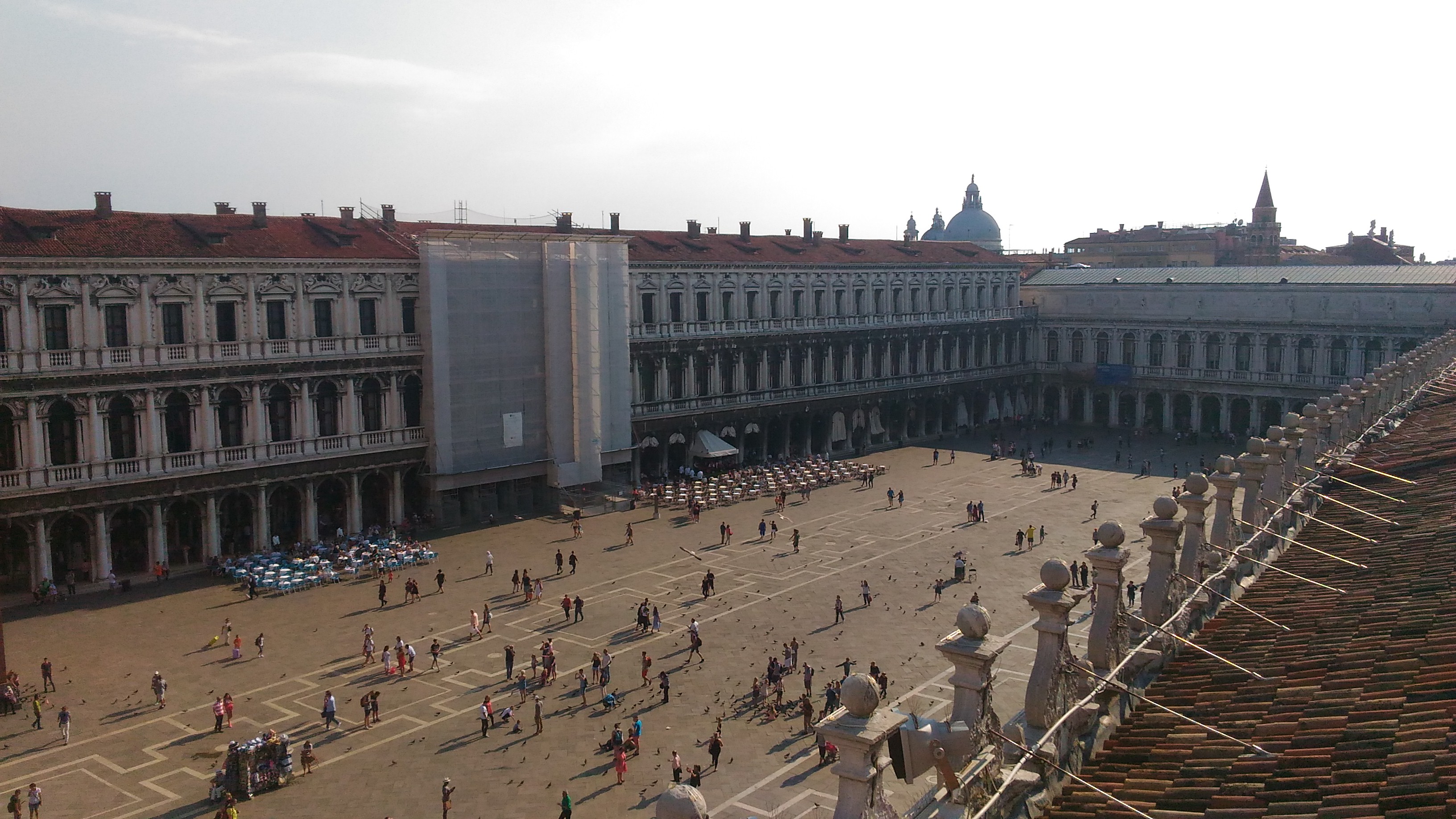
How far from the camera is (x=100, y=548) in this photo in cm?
4150

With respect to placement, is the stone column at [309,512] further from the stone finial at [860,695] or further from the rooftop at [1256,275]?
the rooftop at [1256,275]

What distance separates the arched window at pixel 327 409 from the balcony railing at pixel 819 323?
16750 millimetres

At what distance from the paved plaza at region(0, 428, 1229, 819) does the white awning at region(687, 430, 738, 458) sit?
327 inches

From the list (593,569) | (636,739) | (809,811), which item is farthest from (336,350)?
(809,811)

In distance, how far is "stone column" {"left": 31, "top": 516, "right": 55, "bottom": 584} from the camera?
132 feet

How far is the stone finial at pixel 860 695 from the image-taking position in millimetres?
8766

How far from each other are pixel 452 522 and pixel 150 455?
12941 millimetres

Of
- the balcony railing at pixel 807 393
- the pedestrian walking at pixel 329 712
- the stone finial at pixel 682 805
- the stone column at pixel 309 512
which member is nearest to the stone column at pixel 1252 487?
the stone finial at pixel 682 805

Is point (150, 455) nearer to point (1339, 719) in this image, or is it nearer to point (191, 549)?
point (191, 549)

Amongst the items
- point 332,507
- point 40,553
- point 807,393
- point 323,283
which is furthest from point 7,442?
point 807,393

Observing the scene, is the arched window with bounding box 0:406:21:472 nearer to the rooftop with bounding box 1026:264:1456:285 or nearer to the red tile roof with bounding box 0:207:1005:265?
the red tile roof with bounding box 0:207:1005:265

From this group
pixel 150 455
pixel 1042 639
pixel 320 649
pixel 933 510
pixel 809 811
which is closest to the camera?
pixel 1042 639

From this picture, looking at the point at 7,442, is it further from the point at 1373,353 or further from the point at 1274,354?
the point at 1373,353

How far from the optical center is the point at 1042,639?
450 inches
